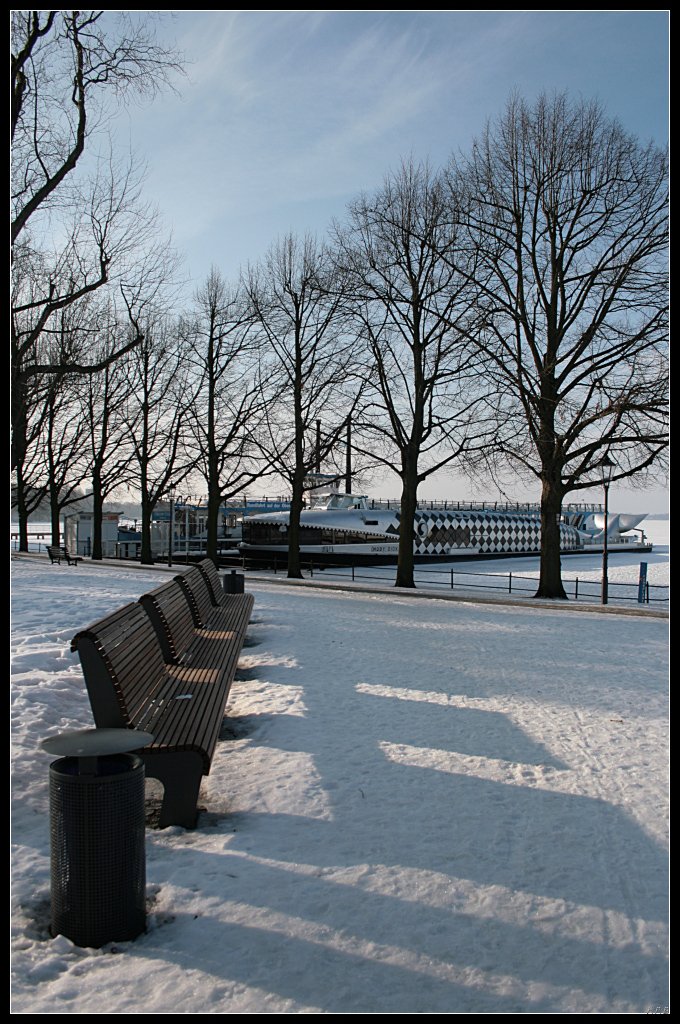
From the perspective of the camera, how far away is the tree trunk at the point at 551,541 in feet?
67.6

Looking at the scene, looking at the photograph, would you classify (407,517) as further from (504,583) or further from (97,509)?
(97,509)

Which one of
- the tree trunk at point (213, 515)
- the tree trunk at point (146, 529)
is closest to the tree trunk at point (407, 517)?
the tree trunk at point (213, 515)

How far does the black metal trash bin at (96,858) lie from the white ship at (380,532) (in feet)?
119

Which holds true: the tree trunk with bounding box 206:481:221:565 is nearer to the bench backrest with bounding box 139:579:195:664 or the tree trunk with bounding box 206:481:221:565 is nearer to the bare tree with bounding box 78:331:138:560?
the bare tree with bounding box 78:331:138:560

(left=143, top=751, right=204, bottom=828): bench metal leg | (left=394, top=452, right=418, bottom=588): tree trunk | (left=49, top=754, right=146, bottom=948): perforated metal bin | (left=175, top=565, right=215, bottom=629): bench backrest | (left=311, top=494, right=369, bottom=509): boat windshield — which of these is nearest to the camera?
(left=49, top=754, right=146, bottom=948): perforated metal bin

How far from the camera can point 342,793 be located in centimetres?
512

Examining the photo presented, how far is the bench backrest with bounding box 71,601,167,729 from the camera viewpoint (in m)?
4.85

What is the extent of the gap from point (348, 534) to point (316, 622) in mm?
28729

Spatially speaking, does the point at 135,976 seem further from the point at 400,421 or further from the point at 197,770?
the point at 400,421

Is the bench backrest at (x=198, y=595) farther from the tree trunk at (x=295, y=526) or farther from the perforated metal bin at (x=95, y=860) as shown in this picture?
the tree trunk at (x=295, y=526)

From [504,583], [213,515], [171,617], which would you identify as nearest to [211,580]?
[171,617]

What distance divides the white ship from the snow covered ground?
3238cm

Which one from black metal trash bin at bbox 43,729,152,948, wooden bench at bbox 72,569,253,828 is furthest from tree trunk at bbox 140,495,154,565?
black metal trash bin at bbox 43,729,152,948

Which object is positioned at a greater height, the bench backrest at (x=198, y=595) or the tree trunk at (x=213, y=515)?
the tree trunk at (x=213, y=515)
